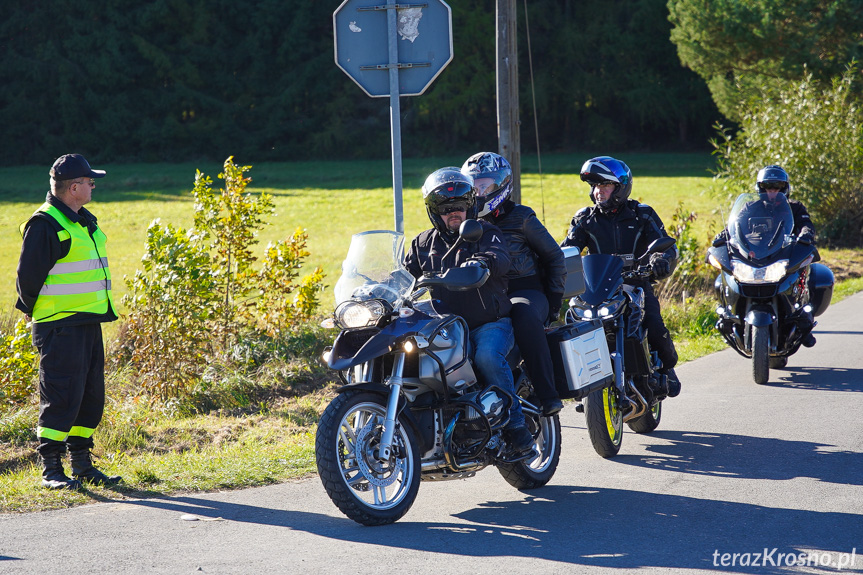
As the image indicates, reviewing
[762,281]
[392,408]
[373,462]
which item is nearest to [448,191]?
[392,408]

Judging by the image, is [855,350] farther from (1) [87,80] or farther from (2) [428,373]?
(1) [87,80]

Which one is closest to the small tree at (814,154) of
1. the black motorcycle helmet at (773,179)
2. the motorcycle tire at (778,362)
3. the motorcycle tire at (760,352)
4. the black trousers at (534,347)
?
the black motorcycle helmet at (773,179)

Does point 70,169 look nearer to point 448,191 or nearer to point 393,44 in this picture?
point 448,191

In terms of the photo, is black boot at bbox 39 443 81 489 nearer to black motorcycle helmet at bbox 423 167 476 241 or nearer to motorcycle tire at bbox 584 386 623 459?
black motorcycle helmet at bbox 423 167 476 241

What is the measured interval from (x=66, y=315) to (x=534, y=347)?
111 inches

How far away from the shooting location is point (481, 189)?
5.84 meters

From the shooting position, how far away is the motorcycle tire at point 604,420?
6363 mm

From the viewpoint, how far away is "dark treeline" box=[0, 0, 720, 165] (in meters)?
55.6

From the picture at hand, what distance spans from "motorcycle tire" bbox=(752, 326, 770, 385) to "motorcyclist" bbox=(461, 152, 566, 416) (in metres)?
3.27

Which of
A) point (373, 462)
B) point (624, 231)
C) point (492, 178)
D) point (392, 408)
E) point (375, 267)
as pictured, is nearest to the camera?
point (392, 408)

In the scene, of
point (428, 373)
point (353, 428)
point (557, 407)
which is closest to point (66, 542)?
point (353, 428)

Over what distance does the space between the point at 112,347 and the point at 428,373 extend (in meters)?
5.64

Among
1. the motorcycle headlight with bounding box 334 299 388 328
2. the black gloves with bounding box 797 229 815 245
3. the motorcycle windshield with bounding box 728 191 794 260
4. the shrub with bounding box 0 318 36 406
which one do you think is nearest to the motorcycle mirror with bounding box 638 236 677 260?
the motorcycle headlight with bounding box 334 299 388 328

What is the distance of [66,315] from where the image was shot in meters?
6.00
